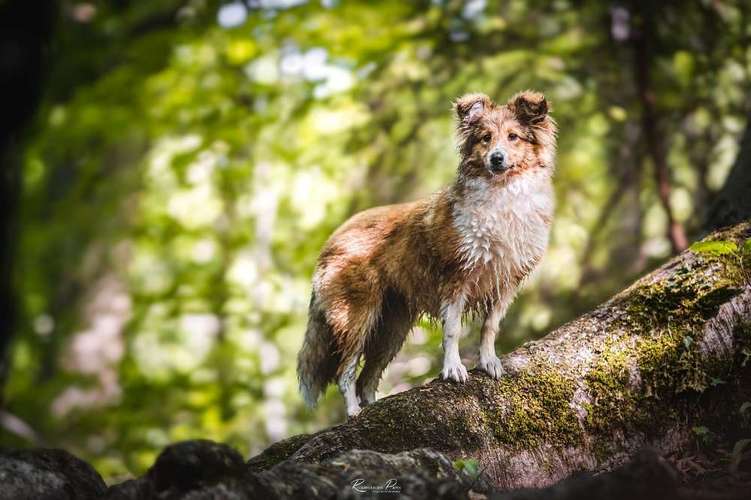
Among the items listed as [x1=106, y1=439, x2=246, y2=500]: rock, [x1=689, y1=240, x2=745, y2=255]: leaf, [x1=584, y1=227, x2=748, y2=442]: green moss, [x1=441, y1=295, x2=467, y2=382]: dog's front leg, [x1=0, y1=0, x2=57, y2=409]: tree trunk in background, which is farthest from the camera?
[x1=441, y1=295, x2=467, y2=382]: dog's front leg

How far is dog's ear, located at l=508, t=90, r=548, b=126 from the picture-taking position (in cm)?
468

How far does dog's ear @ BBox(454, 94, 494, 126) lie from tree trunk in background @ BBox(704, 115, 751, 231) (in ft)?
6.05

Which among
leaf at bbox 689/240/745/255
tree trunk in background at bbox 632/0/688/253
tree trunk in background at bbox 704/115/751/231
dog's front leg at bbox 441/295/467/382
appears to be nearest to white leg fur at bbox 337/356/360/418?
dog's front leg at bbox 441/295/467/382

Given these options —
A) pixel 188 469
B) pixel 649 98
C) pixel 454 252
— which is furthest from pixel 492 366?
pixel 649 98

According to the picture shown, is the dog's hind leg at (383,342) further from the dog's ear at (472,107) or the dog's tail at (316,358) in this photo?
the dog's ear at (472,107)

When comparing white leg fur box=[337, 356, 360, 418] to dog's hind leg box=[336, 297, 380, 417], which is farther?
white leg fur box=[337, 356, 360, 418]

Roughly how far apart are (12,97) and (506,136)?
120 inches

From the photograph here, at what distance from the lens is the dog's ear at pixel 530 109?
4.68 metres

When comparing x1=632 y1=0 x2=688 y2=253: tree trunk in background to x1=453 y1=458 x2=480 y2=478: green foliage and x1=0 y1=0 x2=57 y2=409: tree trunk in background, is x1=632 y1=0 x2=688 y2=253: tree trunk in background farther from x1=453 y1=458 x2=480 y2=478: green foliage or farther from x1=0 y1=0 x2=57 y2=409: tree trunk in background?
x1=0 y1=0 x2=57 y2=409: tree trunk in background

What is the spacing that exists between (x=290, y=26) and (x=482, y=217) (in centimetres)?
535

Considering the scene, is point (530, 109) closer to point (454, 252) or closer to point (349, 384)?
point (454, 252)

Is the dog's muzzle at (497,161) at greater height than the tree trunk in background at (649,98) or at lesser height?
lesser

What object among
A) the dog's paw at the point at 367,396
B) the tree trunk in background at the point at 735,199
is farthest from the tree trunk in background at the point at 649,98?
the dog's paw at the point at 367,396

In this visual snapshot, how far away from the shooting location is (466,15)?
9.30m
